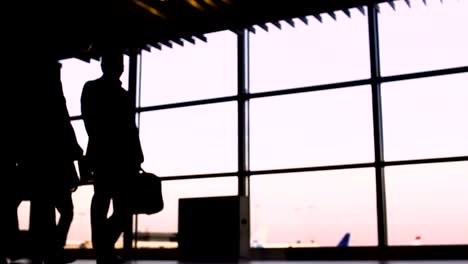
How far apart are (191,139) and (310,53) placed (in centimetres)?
220

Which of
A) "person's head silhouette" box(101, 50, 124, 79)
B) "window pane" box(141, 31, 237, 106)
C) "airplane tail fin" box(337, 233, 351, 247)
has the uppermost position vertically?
"window pane" box(141, 31, 237, 106)

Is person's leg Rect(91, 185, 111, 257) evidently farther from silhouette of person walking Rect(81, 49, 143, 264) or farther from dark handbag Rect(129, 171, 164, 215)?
dark handbag Rect(129, 171, 164, 215)

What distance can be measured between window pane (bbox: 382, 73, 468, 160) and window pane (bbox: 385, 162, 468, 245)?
8.0 inches

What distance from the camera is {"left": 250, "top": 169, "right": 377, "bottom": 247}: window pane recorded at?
26.2ft

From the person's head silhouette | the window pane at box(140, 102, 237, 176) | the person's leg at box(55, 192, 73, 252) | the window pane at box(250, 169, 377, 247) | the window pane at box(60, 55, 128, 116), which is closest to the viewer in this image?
the person's leg at box(55, 192, 73, 252)

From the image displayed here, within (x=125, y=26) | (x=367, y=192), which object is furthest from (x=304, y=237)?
(x=125, y=26)

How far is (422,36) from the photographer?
8.19 metres

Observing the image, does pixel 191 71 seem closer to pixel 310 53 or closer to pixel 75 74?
pixel 310 53

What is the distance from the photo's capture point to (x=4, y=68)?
9.13 ft

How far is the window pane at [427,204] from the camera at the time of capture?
7.56 meters

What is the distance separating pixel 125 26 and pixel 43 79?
664cm

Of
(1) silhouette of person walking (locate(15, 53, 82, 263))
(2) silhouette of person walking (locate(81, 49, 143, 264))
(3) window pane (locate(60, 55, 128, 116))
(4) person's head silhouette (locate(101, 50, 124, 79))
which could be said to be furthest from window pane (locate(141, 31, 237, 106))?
(1) silhouette of person walking (locate(15, 53, 82, 263))

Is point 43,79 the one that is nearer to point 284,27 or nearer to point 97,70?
point 284,27

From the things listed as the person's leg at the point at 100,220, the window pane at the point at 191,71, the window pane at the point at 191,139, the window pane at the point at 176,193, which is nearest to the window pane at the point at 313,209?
the window pane at the point at 176,193
